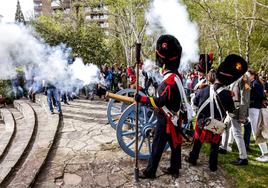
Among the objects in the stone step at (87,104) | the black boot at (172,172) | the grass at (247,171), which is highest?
the stone step at (87,104)

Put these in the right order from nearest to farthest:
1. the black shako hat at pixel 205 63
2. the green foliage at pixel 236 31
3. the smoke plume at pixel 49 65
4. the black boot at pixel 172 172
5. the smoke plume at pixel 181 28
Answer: the black boot at pixel 172 172 → the black shako hat at pixel 205 63 → the smoke plume at pixel 49 65 → the smoke plume at pixel 181 28 → the green foliage at pixel 236 31

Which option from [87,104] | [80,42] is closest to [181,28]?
[87,104]

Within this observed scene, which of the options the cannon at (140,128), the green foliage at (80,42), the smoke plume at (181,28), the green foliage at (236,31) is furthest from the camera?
the green foliage at (236,31)

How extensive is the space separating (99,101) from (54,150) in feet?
18.8

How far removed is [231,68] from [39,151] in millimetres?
3936

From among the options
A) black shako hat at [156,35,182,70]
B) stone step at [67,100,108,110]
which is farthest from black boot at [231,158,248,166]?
stone step at [67,100,108,110]

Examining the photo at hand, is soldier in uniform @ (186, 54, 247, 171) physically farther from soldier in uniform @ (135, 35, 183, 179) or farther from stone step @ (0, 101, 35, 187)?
stone step @ (0, 101, 35, 187)

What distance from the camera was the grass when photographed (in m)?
4.75

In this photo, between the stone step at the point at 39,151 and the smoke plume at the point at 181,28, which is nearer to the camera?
the stone step at the point at 39,151

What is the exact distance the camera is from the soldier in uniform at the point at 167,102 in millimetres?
4578

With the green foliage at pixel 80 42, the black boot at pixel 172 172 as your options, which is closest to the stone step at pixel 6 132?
the black boot at pixel 172 172

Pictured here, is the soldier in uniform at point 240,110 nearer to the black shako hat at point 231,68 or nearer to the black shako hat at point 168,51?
the black shako hat at point 231,68

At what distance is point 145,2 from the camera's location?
684 inches

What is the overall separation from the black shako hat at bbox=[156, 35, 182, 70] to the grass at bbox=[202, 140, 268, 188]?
2164 mm
